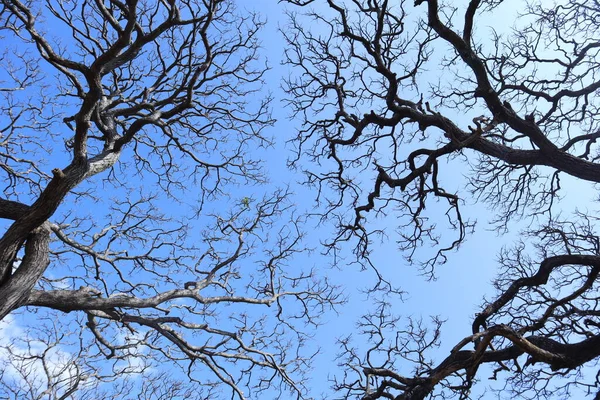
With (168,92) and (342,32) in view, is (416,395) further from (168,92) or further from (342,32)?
(168,92)

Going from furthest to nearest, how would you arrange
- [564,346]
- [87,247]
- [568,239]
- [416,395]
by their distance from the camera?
[87,247] < [568,239] < [564,346] < [416,395]

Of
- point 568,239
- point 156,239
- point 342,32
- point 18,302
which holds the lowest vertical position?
point 18,302

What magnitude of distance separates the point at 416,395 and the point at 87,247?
6.47 meters

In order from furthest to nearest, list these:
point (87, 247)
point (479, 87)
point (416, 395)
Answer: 1. point (87, 247)
2. point (479, 87)
3. point (416, 395)

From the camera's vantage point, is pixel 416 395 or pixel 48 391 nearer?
pixel 416 395

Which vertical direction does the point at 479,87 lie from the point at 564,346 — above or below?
above

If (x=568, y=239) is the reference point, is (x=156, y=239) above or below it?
below

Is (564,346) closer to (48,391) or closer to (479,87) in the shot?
(479,87)

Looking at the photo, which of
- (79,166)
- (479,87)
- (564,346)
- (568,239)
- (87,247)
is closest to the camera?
(564,346)

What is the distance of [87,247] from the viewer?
8.84 metres

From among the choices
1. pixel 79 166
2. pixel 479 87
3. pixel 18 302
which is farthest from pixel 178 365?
pixel 479 87

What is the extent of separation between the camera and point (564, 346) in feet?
19.2

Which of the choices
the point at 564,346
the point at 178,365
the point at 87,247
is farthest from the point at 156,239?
the point at 564,346

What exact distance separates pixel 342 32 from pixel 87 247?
6024mm
